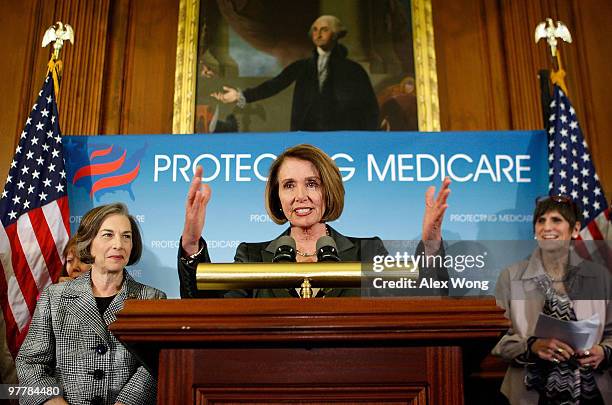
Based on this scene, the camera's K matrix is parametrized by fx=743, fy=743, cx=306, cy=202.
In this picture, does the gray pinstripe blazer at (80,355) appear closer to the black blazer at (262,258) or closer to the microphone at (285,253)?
the black blazer at (262,258)

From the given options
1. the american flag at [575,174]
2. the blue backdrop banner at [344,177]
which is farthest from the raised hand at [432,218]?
the american flag at [575,174]

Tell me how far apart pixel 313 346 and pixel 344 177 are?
303 cm

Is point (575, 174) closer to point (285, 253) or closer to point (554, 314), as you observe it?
point (554, 314)

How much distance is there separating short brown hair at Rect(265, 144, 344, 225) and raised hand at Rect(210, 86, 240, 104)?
2544 millimetres

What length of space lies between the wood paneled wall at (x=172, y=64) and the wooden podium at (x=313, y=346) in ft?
14.7

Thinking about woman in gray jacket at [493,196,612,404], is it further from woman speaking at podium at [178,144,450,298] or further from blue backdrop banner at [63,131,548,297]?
woman speaking at podium at [178,144,450,298]

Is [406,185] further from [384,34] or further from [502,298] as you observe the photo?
[384,34]

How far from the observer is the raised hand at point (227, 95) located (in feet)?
20.4

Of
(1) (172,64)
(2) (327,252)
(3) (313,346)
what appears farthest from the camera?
(1) (172,64)

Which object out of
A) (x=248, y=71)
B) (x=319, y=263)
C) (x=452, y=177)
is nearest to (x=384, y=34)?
(x=248, y=71)

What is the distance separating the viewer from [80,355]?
10.7 ft

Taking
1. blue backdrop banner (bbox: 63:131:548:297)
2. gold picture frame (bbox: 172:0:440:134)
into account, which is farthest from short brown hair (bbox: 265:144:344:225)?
gold picture frame (bbox: 172:0:440:134)

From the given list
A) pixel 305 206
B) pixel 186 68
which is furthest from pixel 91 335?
pixel 186 68

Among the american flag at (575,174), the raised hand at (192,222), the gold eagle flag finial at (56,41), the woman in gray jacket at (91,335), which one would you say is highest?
the gold eagle flag finial at (56,41)
